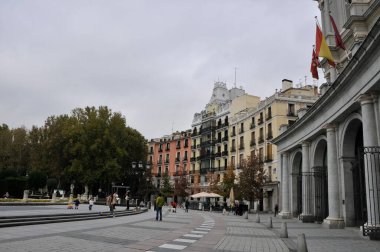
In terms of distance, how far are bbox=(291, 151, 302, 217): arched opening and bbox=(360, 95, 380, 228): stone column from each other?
14.5 m

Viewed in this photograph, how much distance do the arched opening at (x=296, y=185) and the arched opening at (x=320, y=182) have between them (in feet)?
15.4

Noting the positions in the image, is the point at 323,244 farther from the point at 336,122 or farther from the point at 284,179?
the point at 284,179

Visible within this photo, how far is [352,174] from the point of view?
19.5m

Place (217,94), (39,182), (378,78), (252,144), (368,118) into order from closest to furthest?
(378,78) < (368,118) < (39,182) < (252,144) < (217,94)

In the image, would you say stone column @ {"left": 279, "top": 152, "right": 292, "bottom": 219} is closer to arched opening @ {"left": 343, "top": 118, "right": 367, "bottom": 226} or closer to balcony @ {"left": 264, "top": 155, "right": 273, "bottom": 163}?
arched opening @ {"left": 343, "top": 118, "right": 367, "bottom": 226}

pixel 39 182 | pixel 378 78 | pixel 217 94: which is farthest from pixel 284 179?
pixel 217 94

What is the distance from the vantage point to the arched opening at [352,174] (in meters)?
19.1

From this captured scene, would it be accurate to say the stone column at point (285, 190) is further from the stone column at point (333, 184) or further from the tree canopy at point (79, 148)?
the tree canopy at point (79, 148)

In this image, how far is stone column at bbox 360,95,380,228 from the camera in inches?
559

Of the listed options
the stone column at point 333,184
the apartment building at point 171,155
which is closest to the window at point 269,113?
the stone column at point 333,184

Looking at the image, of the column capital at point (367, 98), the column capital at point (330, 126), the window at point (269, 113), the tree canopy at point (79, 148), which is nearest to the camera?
the column capital at point (367, 98)

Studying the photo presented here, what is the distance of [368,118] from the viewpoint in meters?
15.2

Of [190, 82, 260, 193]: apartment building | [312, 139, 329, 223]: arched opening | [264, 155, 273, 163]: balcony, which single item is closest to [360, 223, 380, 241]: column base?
[312, 139, 329, 223]: arched opening

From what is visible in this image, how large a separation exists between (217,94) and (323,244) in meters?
70.8
